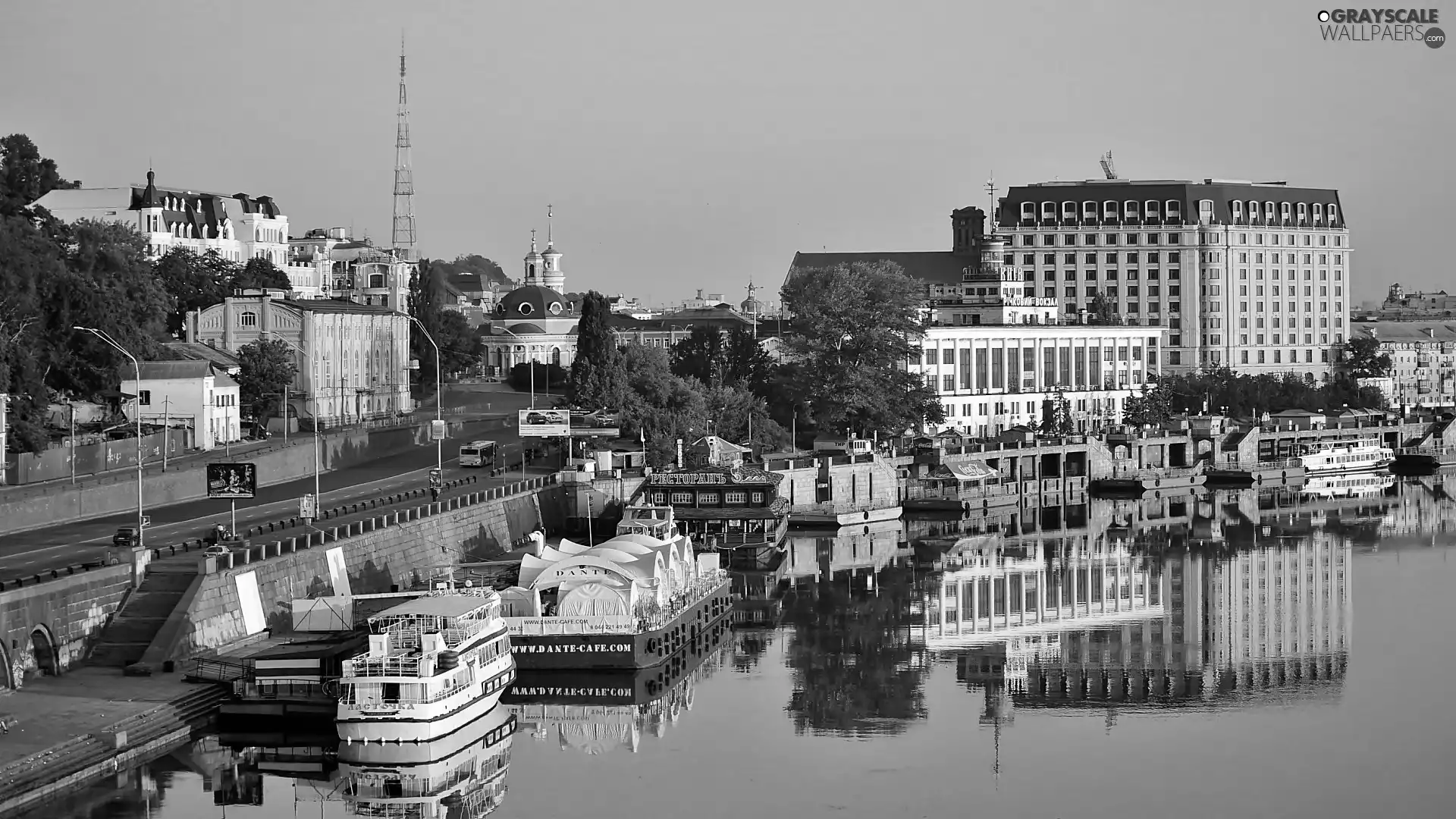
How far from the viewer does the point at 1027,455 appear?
438ft

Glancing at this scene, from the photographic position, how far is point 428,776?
165 feet

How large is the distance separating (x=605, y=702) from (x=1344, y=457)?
345 feet

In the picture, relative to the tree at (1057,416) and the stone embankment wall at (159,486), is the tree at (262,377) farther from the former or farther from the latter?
the tree at (1057,416)

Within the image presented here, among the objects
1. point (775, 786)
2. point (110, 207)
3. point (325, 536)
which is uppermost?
point (110, 207)

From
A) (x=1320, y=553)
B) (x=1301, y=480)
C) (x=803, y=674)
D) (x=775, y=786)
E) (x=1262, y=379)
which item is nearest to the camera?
(x=775, y=786)

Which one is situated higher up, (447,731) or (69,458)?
(69,458)

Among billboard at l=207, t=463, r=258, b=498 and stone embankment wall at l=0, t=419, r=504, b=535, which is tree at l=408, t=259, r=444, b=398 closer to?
stone embankment wall at l=0, t=419, r=504, b=535

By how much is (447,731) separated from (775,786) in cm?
915

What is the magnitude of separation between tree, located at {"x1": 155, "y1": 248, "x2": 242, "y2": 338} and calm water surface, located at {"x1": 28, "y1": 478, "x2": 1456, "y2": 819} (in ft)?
187

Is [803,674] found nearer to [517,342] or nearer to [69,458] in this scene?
[69,458]

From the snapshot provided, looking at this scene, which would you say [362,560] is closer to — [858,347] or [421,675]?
[421,675]

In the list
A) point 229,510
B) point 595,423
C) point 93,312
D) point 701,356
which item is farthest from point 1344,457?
point 229,510

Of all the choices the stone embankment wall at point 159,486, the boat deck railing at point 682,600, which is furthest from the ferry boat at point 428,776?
the stone embankment wall at point 159,486

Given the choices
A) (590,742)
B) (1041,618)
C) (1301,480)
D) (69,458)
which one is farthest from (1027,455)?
(590,742)
